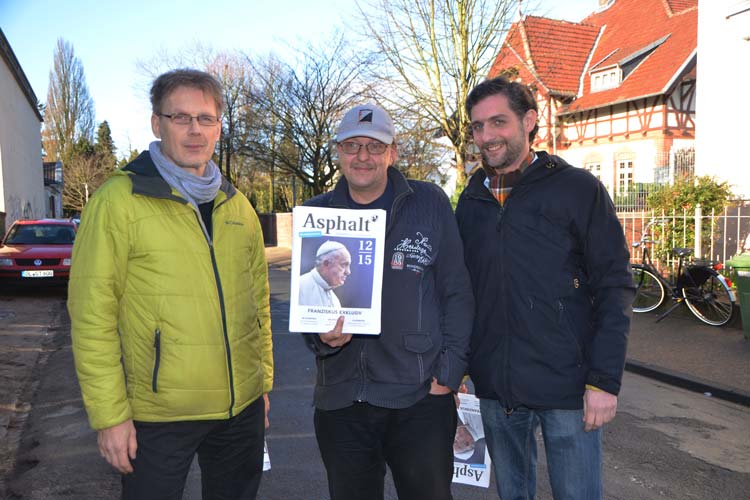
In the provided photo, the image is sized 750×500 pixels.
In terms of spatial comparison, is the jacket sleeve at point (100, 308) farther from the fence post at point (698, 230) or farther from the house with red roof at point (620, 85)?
the house with red roof at point (620, 85)

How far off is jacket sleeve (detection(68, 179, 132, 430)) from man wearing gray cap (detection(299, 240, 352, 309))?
26.9 inches

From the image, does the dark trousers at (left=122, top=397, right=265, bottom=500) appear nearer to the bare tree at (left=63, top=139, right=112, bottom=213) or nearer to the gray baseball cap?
the gray baseball cap

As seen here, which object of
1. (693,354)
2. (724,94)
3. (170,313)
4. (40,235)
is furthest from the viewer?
(40,235)

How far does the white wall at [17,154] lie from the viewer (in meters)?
24.1

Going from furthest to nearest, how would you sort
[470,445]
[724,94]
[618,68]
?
[618,68]
[724,94]
[470,445]

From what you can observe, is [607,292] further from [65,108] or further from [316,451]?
[65,108]

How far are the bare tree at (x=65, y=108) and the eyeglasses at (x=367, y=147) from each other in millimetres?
65283

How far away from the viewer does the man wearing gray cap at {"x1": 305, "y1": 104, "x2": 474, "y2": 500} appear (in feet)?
8.02

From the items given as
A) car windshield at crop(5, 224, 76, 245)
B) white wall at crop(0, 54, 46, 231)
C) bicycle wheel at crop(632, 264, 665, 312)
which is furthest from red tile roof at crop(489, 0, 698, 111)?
white wall at crop(0, 54, 46, 231)

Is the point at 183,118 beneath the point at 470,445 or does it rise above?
above

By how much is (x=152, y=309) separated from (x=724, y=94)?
15061mm

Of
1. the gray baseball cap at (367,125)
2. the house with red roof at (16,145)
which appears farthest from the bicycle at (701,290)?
the house with red roof at (16,145)

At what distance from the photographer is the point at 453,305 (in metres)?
2.47

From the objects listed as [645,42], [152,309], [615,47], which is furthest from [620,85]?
[152,309]
